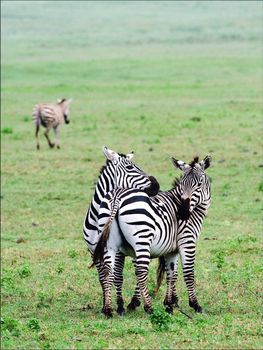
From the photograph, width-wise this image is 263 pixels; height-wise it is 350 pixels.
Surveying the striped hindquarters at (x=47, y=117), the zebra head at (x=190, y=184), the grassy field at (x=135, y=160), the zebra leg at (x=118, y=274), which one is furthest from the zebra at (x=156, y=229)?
the striped hindquarters at (x=47, y=117)

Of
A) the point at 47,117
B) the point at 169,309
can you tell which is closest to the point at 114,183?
the point at 169,309

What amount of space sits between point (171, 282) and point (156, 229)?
0.68 m

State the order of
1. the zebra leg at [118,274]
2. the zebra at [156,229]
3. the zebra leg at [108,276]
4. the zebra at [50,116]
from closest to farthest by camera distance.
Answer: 1. the zebra at [156,229]
2. the zebra leg at [108,276]
3. the zebra leg at [118,274]
4. the zebra at [50,116]

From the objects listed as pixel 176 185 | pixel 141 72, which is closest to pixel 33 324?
pixel 176 185

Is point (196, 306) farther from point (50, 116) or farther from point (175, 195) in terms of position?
point (50, 116)

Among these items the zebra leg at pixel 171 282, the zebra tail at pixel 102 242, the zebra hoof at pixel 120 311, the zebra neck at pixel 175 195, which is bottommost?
the zebra hoof at pixel 120 311

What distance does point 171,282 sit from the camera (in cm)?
912

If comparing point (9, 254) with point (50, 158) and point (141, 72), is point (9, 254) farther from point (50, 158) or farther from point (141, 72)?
point (141, 72)

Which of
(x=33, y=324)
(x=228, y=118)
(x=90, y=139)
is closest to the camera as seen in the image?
(x=33, y=324)

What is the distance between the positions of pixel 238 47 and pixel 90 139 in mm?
26085

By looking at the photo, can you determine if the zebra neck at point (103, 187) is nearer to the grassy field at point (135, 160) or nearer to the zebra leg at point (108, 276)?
the zebra leg at point (108, 276)

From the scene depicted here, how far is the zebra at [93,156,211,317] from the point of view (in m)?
8.63

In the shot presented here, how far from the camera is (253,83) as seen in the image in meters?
33.5

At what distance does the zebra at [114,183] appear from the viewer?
914 centimetres
